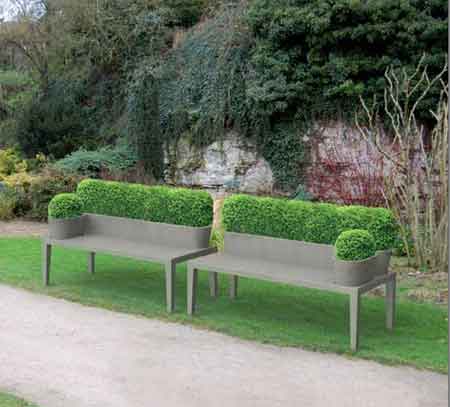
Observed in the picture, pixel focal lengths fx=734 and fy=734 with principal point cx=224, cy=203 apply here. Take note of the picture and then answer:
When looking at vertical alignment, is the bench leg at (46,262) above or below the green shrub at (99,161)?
below

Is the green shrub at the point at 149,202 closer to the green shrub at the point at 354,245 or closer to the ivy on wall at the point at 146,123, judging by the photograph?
the green shrub at the point at 354,245

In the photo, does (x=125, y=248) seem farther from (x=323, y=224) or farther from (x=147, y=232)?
(x=323, y=224)

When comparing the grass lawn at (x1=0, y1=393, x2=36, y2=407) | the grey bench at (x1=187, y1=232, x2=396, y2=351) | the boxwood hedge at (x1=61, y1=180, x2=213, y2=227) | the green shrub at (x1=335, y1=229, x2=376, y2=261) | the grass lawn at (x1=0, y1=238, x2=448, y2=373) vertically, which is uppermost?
the boxwood hedge at (x1=61, y1=180, x2=213, y2=227)

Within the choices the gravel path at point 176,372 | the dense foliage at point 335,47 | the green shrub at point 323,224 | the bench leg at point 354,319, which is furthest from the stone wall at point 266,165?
the gravel path at point 176,372

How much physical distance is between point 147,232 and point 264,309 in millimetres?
1470

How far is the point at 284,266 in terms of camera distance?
649cm

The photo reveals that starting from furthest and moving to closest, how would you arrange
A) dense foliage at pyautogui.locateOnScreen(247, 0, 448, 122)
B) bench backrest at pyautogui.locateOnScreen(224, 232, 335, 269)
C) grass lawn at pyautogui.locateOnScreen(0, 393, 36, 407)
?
dense foliage at pyautogui.locateOnScreen(247, 0, 448, 122) → bench backrest at pyautogui.locateOnScreen(224, 232, 335, 269) → grass lawn at pyautogui.locateOnScreen(0, 393, 36, 407)

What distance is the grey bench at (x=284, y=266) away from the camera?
592 centimetres

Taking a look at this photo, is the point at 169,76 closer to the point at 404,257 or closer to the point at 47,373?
the point at 404,257

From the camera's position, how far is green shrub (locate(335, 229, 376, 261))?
587cm

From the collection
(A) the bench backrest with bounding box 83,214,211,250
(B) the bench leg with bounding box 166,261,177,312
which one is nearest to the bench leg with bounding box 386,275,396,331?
(A) the bench backrest with bounding box 83,214,211,250

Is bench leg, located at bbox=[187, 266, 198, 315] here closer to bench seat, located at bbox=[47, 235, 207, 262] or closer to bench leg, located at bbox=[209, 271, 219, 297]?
bench seat, located at bbox=[47, 235, 207, 262]

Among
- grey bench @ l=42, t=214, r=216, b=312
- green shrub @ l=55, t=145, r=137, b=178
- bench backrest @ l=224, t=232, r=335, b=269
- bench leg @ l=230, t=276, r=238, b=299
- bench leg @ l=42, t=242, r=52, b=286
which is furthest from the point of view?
green shrub @ l=55, t=145, r=137, b=178

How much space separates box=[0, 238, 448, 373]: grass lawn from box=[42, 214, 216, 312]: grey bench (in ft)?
1.44
